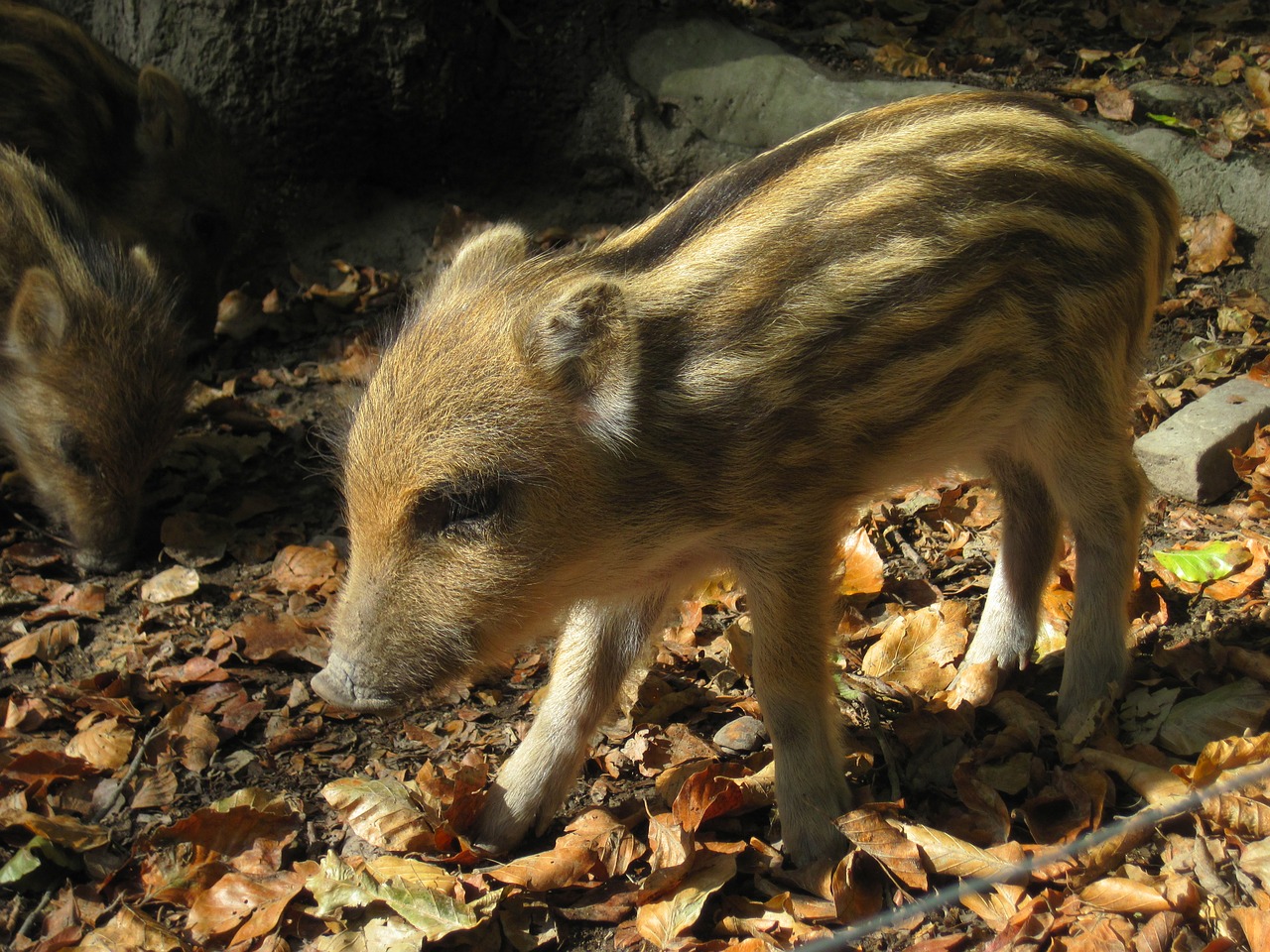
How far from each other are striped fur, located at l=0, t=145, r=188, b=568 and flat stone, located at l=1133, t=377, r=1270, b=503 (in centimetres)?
423

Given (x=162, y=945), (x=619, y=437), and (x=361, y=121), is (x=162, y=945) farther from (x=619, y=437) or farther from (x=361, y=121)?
(x=361, y=121)

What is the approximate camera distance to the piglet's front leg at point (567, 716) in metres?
3.29

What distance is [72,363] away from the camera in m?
5.50

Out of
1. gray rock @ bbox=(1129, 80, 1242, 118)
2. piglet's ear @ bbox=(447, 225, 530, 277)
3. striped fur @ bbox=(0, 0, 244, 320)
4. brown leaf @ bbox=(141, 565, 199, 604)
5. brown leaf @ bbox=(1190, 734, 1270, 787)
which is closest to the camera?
brown leaf @ bbox=(1190, 734, 1270, 787)

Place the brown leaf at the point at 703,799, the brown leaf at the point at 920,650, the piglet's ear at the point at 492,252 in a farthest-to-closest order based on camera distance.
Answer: the brown leaf at the point at 920,650 → the piglet's ear at the point at 492,252 → the brown leaf at the point at 703,799

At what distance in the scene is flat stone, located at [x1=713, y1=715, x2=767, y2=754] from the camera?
3.58m

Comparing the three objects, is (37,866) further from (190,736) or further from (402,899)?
(402,899)

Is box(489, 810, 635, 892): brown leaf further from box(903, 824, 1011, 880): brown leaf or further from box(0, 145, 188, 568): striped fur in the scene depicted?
box(0, 145, 188, 568): striped fur

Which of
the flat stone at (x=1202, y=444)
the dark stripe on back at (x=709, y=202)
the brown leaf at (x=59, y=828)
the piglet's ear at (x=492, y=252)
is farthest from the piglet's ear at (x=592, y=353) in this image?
the flat stone at (x=1202, y=444)

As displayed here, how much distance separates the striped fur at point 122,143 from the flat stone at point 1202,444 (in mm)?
5167

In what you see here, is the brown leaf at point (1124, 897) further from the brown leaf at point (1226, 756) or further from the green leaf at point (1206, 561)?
the green leaf at point (1206, 561)

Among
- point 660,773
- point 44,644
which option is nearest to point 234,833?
point 660,773

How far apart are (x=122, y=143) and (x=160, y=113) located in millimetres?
444

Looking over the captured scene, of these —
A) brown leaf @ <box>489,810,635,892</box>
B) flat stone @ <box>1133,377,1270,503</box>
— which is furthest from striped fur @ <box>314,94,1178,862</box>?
flat stone @ <box>1133,377,1270,503</box>
